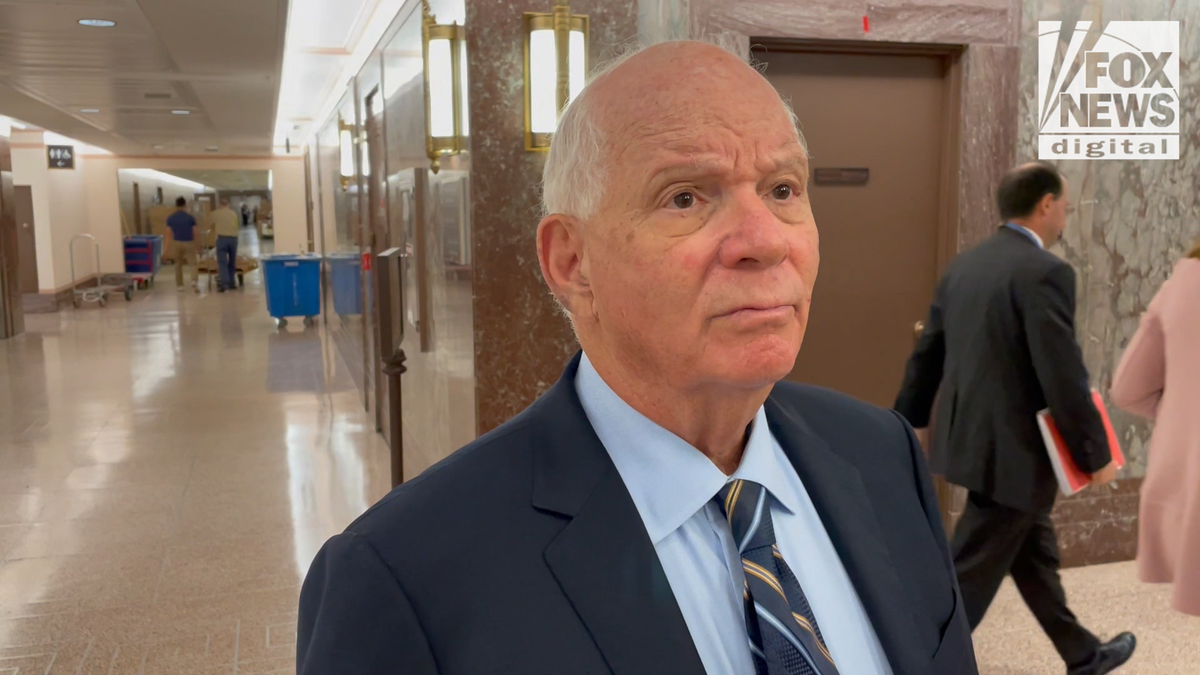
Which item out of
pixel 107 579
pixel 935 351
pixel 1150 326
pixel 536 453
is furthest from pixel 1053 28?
pixel 107 579

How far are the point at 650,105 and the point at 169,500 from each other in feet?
17.5

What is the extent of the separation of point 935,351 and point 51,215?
62.9 feet

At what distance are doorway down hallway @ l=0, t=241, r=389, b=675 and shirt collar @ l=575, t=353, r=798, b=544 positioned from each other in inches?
113

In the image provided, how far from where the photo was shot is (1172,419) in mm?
2383

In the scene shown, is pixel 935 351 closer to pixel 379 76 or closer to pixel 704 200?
pixel 704 200

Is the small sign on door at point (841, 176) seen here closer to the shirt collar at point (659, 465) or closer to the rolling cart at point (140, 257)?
the shirt collar at point (659, 465)

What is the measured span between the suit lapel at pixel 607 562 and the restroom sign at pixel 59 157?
20.7 meters

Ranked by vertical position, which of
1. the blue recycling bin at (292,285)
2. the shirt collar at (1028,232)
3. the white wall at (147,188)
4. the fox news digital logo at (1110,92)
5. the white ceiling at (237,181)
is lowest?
the blue recycling bin at (292,285)

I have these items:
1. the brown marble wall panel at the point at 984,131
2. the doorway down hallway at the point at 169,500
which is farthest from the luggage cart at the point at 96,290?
the brown marble wall panel at the point at 984,131

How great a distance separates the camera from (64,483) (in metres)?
5.93

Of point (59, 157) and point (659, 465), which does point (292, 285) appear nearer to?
point (59, 157)

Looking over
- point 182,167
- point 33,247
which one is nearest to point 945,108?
point 33,247

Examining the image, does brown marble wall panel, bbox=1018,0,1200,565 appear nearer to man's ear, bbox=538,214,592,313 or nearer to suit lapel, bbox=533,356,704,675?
man's ear, bbox=538,214,592,313

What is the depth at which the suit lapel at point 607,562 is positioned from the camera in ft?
3.12
